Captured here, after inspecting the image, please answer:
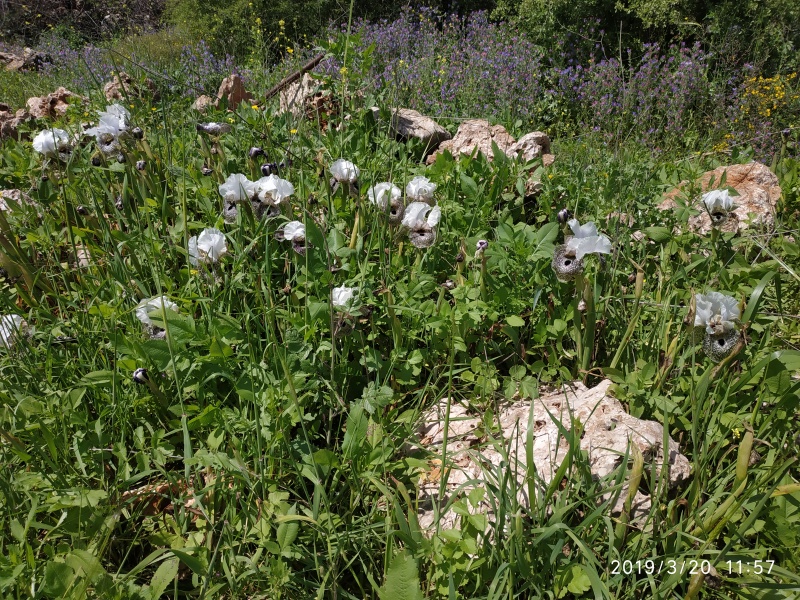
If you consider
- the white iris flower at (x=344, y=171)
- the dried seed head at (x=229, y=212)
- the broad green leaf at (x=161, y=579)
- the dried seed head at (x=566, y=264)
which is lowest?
the broad green leaf at (x=161, y=579)

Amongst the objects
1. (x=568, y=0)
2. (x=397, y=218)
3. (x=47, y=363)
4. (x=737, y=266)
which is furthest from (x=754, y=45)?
(x=47, y=363)

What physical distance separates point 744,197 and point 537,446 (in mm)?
1900

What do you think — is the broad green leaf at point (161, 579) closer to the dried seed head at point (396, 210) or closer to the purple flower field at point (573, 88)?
the dried seed head at point (396, 210)

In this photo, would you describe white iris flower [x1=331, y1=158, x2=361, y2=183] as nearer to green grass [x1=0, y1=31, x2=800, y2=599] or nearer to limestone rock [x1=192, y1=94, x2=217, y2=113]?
green grass [x1=0, y1=31, x2=800, y2=599]

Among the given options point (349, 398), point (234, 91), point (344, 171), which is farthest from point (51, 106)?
point (349, 398)

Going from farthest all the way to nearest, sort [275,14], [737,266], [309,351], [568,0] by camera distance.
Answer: [275,14]
[568,0]
[737,266]
[309,351]

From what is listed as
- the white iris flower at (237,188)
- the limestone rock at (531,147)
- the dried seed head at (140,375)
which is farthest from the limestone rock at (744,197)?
the dried seed head at (140,375)

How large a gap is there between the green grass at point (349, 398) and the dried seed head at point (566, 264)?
7.3 inches

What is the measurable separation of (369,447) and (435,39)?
21.8 ft

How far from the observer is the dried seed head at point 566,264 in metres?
1.84

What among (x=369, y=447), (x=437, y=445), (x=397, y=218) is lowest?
(x=437, y=445)

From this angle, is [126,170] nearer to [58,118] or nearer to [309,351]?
[309,351]

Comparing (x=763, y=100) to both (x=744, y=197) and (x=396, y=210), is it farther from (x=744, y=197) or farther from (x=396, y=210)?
(x=396, y=210)

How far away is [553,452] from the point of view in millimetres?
1674
